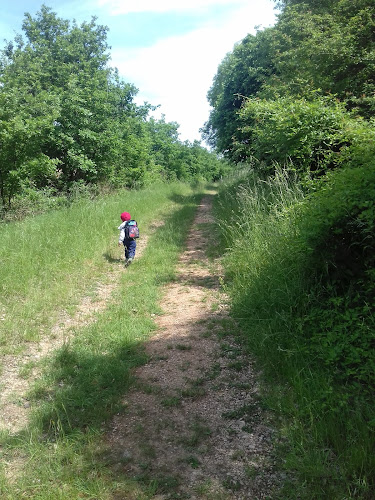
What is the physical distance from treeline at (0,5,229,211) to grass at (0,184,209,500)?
319cm

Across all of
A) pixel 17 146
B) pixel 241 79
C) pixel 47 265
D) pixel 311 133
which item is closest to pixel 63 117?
pixel 17 146

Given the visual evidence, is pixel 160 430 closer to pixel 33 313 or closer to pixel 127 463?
pixel 127 463

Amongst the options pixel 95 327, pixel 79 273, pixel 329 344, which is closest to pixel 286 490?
pixel 329 344

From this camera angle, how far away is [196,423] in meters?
3.18

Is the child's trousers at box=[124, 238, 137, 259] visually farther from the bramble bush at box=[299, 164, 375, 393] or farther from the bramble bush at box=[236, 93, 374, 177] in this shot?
the bramble bush at box=[299, 164, 375, 393]

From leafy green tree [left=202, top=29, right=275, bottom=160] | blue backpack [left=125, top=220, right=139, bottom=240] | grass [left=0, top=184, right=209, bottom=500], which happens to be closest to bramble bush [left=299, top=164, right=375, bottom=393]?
grass [left=0, top=184, right=209, bottom=500]

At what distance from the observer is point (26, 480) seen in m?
2.58

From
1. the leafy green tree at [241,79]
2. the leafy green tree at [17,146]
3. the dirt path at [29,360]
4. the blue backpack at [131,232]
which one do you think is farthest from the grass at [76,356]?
the leafy green tree at [241,79]

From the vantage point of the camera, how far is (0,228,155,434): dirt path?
3414 mm

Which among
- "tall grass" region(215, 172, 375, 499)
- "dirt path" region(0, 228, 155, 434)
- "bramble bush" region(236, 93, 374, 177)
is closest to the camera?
"tall grass" region(215, 172, 375, 499)

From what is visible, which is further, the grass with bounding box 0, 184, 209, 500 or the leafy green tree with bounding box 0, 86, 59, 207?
the leafy green tree with bounding box 0, 86, 59, 207

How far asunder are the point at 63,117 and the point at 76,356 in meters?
13.2

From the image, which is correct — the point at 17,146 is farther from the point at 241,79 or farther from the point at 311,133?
the point at 241,79

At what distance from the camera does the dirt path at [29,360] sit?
3414 millimetres
